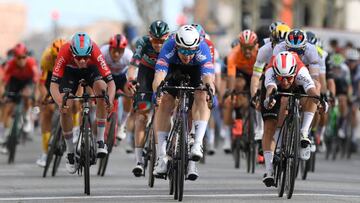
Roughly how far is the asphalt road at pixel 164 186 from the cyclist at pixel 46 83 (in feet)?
1.69

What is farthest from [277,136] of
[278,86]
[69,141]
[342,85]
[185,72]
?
[342,85]

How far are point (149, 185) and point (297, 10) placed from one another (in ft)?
157

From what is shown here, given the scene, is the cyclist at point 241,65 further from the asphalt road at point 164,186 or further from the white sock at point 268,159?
the white sock at point 268,159

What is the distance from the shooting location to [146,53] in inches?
679

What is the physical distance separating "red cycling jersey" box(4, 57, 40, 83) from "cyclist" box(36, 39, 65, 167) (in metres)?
2.79

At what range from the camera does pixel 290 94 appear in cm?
1495

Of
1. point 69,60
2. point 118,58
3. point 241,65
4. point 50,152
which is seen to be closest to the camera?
point 69,60

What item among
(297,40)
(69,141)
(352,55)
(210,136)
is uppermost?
(352,55)

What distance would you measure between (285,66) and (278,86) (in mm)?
459

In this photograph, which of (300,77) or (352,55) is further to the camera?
(352,55)

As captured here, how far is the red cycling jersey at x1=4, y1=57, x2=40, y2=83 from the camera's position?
2330 centimetres

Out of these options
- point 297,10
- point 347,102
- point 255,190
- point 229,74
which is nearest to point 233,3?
point 297,10

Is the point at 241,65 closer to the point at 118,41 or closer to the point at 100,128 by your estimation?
the point at 118,41

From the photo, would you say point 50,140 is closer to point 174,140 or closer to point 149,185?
point 149,185
